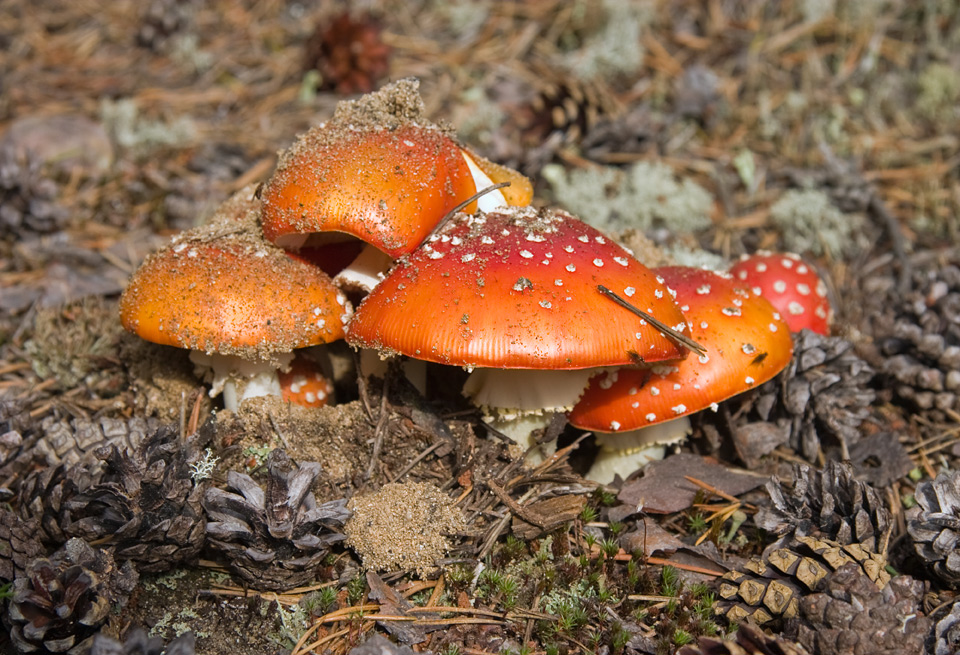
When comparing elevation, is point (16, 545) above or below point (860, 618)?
below

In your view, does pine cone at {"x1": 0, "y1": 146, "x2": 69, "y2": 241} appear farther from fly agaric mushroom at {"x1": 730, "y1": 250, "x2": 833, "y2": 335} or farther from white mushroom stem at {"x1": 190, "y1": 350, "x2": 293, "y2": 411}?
fly agaric mushroom at {"x1": 730, "y1": 250, "x2": 833, "y2": 335}

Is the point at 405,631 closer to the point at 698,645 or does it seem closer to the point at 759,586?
the point at 698,645

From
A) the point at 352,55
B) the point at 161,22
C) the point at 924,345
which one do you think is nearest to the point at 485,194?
the point at 924,345

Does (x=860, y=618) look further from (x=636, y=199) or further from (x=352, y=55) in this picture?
(x=352, y=55)

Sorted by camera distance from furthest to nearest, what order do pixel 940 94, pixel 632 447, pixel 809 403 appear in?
pixel 940 94
pixel 809 403
pixel 632 447

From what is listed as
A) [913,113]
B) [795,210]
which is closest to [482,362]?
[795,210]
